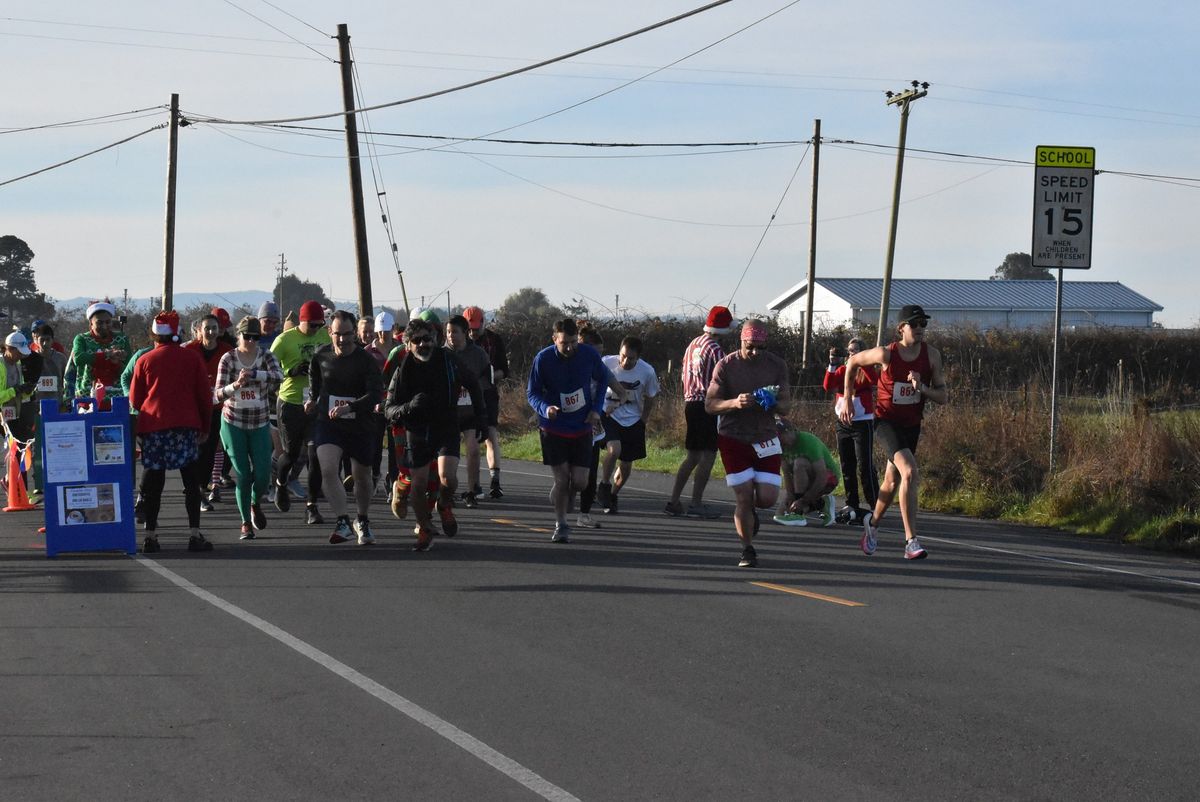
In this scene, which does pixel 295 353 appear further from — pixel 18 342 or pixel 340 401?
pixel 18 342

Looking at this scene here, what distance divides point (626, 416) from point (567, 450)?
2630 mm

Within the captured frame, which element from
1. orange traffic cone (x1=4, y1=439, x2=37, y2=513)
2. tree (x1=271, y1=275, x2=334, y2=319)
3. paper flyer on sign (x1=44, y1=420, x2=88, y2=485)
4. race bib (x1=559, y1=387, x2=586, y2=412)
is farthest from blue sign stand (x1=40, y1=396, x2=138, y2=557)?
tree (x1=271, y1=275, x2=334, y2=319)

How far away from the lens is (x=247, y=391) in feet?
41.0

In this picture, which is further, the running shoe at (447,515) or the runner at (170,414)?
the running shoe at (447,515)

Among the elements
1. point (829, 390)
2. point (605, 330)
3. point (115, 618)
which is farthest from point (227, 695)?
point (605, 330)

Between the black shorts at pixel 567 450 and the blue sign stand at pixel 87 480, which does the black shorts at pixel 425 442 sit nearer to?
the black shorts at pixel 567 450

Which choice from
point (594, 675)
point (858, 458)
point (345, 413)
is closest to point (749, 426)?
point (345, 413)

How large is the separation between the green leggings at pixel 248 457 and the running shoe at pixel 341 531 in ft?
3.10

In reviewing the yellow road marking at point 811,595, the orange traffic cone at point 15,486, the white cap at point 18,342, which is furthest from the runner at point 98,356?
the yellow road marking at point 811,595

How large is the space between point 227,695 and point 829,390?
10.4 meters

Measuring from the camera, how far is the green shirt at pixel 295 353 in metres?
14.1

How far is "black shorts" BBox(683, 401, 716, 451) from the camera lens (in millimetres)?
14211

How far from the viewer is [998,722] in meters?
6.49

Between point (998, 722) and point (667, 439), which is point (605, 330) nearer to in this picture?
point (667, 439)
